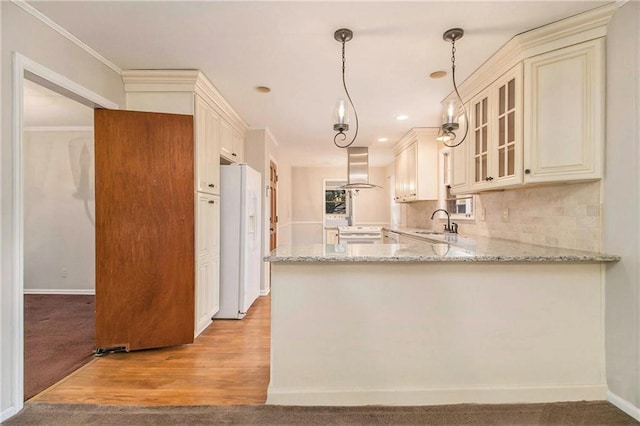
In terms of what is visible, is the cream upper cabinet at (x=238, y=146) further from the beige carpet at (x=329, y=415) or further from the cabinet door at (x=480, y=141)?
the beige carpet at (x=329, y=415)

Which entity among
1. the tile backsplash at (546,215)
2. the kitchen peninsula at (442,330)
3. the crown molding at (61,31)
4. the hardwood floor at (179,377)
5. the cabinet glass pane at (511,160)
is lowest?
the hardwood floor at (179,377)

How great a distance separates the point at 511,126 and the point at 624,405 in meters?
1.89

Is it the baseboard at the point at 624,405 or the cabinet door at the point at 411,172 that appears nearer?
the baseboard at the point at 624,405

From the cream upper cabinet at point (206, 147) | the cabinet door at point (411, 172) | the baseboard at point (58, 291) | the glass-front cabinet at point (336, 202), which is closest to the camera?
the cream upper cabinet at point (206, 147)

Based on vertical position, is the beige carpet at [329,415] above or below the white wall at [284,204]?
below

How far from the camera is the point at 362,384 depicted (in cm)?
183

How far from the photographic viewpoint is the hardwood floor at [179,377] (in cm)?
190

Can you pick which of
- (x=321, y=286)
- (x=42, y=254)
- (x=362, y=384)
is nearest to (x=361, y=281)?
(x=321, y=286)

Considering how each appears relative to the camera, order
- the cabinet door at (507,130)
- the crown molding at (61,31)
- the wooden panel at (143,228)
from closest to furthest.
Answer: the crown molding at (61,31), the cabinet door at (507,130), the wooden panel at (143,228)

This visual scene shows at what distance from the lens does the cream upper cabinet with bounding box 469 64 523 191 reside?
2154 mm

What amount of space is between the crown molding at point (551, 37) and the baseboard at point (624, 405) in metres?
2.20

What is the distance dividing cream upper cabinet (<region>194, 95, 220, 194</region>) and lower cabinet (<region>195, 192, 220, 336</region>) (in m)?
0.12

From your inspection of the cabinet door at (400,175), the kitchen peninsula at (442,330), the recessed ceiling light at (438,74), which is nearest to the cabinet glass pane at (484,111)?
the recessed ceiling light at (438,74)

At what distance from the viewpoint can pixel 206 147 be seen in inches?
117
